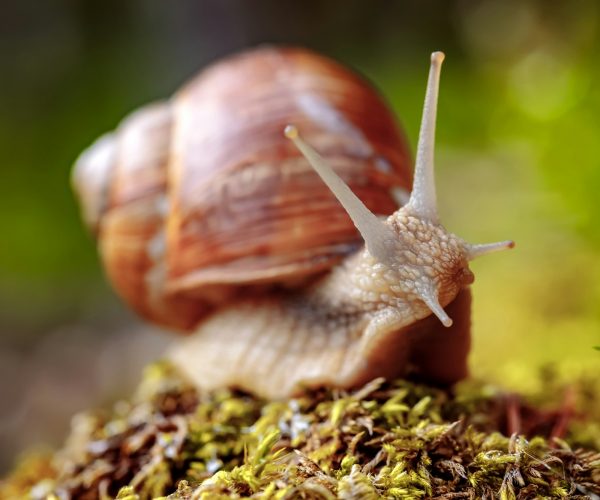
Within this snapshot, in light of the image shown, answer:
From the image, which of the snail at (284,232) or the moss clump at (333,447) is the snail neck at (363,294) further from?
the moss clump at (333,447)

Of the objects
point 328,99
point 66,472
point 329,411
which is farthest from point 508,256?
point 66,472

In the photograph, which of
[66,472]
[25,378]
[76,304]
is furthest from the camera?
[76,304]

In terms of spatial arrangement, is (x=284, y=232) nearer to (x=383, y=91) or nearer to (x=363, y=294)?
(x=363, y=294)

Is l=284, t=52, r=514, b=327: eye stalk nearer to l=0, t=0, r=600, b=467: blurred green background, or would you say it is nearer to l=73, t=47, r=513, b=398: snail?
l=73, t=47, r=513, b=398: snail

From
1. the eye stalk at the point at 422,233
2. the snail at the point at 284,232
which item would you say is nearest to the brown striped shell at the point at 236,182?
the snail at the point at 284,232

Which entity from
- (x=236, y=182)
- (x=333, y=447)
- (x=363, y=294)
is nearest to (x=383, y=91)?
(x=236, y=182)

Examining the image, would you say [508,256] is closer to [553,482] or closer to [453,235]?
[453,235]

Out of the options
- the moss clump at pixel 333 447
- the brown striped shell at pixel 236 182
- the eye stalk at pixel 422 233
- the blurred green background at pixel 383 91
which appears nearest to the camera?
the moss clump at pixel 333 447
